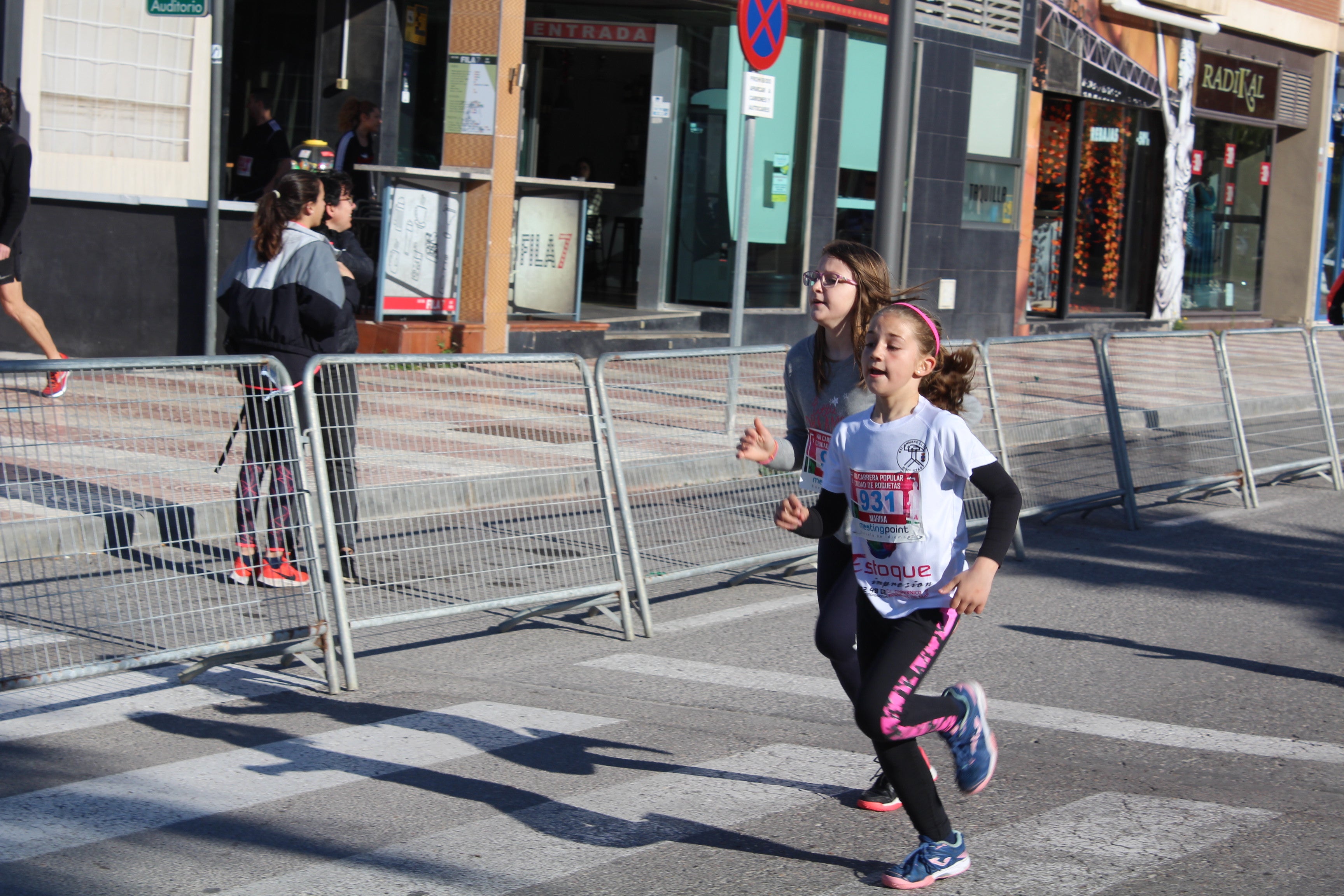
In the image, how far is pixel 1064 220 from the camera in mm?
22828

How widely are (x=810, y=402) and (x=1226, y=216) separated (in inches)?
961

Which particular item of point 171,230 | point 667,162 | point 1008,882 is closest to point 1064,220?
point 667,162

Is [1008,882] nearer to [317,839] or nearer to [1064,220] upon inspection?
[317,839]

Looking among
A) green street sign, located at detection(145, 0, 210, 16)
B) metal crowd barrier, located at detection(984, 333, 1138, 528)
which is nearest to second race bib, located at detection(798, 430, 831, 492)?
metal crowd barrier, located at detection(984, 333, 1138, 528)

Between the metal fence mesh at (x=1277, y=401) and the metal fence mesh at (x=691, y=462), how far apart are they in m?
4.55

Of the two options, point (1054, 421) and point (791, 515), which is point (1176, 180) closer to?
point (1054, 421)

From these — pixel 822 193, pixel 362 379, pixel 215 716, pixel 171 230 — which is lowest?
pixel 215 716

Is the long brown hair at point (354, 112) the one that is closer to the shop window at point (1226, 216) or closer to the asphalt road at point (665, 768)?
the asphalt road at point (665, 768)

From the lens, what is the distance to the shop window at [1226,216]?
25891mm

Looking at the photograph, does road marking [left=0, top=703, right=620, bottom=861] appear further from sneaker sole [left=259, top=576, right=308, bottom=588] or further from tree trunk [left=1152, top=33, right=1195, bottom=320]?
tree trunk [left=1152, top=33, right=1195, bottom=320]

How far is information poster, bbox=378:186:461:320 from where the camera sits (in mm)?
13492

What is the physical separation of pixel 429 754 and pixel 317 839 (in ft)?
2.54

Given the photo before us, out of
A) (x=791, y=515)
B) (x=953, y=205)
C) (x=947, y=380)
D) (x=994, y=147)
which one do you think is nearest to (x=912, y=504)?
(x=791, y=515)

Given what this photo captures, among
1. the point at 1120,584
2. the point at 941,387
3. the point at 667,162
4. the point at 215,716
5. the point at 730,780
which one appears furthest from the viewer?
the point at 667,162
